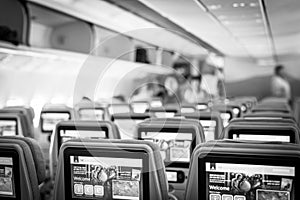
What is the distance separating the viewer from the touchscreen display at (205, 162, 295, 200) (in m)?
2.39

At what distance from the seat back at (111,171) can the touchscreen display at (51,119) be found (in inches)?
140

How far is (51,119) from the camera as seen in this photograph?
6535mm

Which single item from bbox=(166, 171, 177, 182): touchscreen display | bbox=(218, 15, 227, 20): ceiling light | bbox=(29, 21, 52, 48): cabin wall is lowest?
bbox=(166, 171, 177, 182): touchscreen display

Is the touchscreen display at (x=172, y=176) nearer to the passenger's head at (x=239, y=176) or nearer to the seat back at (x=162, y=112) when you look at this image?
the passenger's head at (x=239, y=176)

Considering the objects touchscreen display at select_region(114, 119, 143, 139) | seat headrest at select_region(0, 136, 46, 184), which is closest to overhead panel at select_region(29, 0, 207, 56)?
touchscreen display at select_region(114, 119, 143, 139)

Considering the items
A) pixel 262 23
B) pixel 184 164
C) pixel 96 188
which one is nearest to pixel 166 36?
pixel 262 23

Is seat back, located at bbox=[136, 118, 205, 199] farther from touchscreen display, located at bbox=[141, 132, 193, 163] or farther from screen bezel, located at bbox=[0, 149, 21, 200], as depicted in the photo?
screen bezel, located at bbox=[0, 149, 21, 200]

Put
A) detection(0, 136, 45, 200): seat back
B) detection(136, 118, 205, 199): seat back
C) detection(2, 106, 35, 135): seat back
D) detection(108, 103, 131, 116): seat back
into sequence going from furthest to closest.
Answer: 1. detection(108, 103, 131, 116): seat back
2. detection(2, 106, 35, 135): seat back
3. detection(136, 118, 205, 199): seat back
4. detection(0, 136, 45, 200): seat back

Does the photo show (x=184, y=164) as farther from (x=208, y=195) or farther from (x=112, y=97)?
(x=112, y=97)

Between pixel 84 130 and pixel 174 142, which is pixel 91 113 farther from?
pixel 174 142

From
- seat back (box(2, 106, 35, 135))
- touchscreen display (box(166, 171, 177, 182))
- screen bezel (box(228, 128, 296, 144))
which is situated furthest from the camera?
seat back (box(2, 106, 35, 135))

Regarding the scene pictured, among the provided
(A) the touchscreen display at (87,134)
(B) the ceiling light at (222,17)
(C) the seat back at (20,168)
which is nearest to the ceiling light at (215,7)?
(B) the ceiling light at (222,17)

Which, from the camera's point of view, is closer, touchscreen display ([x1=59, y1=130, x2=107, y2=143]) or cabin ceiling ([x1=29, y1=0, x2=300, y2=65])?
touchscreen display ([x1=59, y1=130, x2=107, y2=143])

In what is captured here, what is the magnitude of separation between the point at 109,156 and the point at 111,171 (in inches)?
3.9
